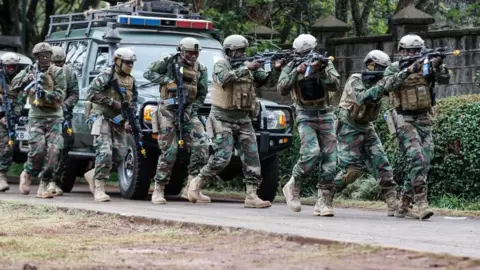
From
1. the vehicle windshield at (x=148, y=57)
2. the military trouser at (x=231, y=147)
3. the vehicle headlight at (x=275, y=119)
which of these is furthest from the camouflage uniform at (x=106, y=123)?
the vehicle headlight at (x=275, y=119)

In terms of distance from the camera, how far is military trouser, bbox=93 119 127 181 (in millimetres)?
14617

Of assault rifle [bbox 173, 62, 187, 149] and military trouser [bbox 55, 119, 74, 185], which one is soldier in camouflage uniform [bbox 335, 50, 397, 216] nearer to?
assault rifle [bbox 173, 62, 187, 149]

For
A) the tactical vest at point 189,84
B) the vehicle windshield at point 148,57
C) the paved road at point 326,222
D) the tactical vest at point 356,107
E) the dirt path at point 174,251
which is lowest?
the dirt path at point 174,251

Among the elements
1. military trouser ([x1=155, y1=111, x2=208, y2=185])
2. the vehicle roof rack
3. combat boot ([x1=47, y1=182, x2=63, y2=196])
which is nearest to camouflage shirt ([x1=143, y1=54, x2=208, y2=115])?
military trouser ([x1=155, y1=111, x2=208, y2=185])

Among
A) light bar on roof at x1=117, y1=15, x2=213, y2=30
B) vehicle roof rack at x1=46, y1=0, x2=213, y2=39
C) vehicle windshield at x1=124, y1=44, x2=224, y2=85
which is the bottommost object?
vehicle windshield at x1=124, y1=44, x2=224, y2=85

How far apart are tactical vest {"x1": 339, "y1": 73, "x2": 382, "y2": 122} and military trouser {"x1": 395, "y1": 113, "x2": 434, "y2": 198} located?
363 mm

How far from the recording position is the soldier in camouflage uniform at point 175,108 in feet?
46.4

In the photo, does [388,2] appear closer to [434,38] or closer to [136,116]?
[434,38]

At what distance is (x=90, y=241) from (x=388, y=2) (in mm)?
14946

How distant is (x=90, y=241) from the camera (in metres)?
9.82

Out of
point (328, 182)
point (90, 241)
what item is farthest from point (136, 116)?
point (90, 241)

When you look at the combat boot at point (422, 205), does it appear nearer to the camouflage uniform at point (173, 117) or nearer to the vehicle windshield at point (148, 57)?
the camouflage uniform at point (173, 117)

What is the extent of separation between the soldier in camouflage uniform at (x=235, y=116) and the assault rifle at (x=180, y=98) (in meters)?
0.39

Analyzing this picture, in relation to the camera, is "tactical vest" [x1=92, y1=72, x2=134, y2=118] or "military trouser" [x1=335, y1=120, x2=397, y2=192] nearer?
"military trouser" [x1=335, y1=120, x2=397, y2=192]
